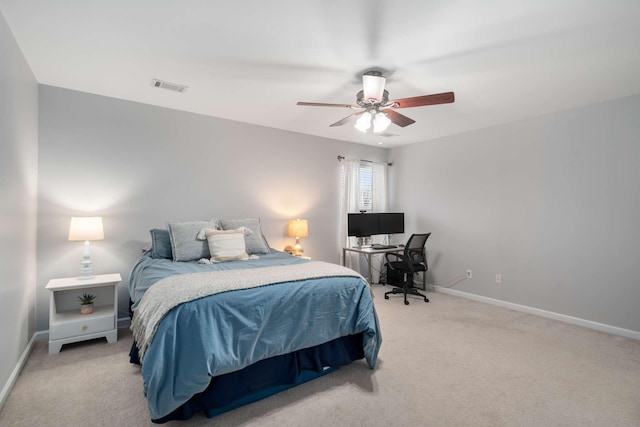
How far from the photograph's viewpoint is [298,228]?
4383mm

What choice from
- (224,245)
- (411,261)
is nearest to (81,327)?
(224,245)

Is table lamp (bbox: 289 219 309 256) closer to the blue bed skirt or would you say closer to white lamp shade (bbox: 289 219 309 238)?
white lamp shade (bbox: 289 219 309 238)

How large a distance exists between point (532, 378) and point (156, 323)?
2653 mm

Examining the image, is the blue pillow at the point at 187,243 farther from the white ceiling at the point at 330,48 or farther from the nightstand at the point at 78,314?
the white ceiling at the point at 330,48

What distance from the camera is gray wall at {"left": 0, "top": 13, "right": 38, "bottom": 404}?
1.99m

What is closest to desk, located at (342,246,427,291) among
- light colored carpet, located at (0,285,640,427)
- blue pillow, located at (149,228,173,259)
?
light colored carpet, located at (0,285,640,427)

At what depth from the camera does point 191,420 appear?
1.83m

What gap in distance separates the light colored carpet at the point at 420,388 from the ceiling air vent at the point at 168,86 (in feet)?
8.06

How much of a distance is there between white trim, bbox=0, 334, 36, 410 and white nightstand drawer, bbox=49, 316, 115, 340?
0.63 feet

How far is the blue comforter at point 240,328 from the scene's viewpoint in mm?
1632

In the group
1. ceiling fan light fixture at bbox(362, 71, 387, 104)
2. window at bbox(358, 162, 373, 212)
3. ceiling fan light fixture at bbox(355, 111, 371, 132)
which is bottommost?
window at bbox(358, 162, 373, 212)

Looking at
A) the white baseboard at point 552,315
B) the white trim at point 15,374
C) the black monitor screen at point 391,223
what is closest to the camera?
the white trim at point 15,374

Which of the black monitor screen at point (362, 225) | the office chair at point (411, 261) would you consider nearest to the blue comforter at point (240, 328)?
the office chair at point (411, 261)

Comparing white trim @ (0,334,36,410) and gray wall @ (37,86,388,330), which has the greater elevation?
gray wall @ (37,86,388,330)
